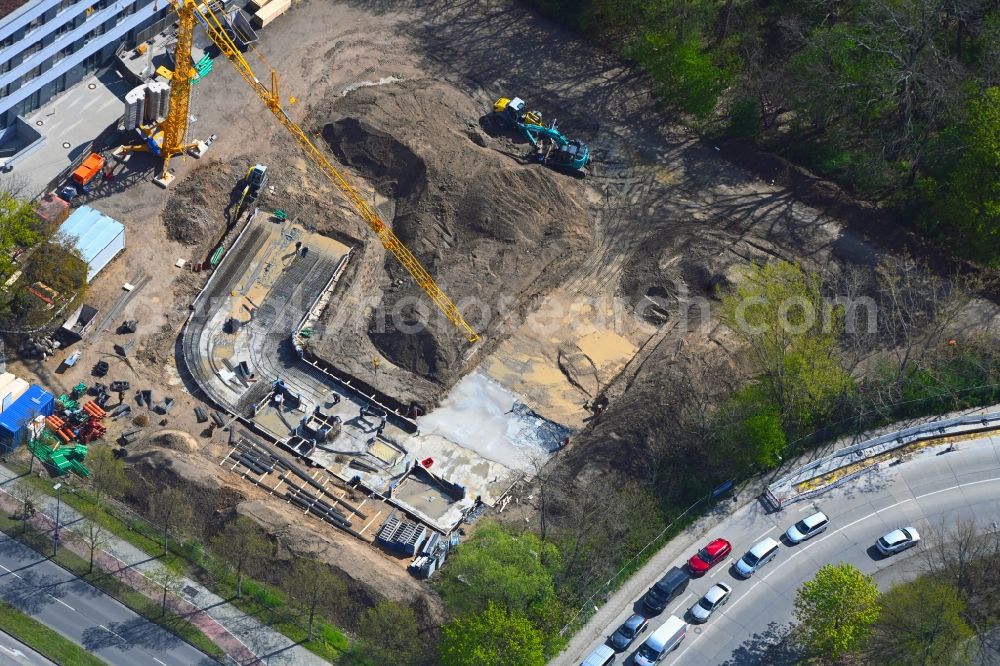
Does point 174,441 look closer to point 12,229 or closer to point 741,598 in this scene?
point 12,229

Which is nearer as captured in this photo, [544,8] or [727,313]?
[727,313]

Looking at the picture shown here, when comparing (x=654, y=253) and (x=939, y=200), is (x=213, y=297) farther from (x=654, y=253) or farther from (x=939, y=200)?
(x=939, y=200)

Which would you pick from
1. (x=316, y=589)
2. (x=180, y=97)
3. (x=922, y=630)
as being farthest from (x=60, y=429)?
(x=922, y=630)

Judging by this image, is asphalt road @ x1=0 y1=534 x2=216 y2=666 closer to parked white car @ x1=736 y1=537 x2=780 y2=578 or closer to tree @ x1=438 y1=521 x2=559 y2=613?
tree @ x1=438 y1=521 x2=559 y2=613

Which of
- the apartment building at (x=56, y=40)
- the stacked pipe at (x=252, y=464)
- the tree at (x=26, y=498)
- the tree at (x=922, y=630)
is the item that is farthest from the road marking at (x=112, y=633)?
the tree at (x=922, y=630)

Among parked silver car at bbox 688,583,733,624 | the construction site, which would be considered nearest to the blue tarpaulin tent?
the construction site

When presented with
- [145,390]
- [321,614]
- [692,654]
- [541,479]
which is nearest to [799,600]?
[692,654]
